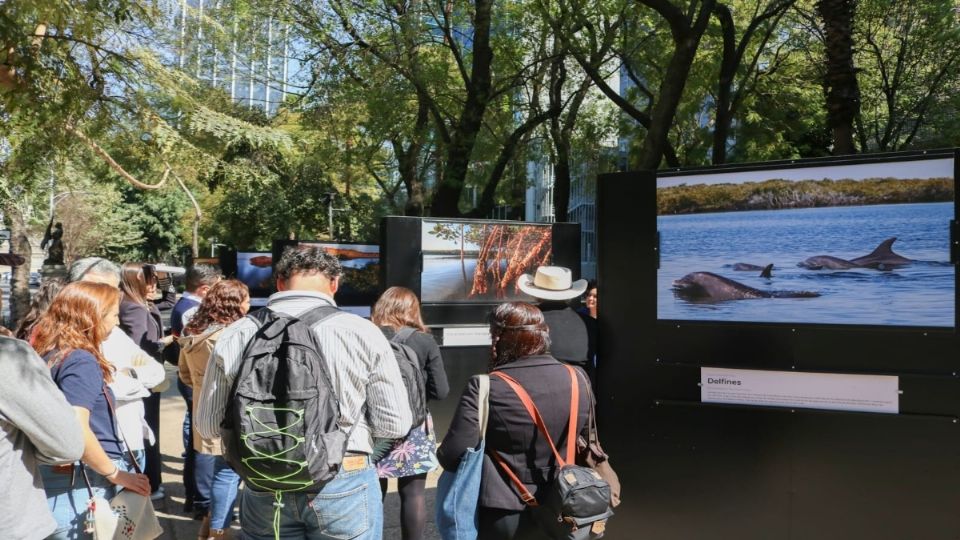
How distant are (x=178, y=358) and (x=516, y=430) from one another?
3237 mm

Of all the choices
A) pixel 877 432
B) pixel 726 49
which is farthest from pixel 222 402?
pixel 726 49

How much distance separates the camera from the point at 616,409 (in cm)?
446

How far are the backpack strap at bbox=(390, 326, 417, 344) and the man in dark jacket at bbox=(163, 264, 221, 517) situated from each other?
1537 millimetres

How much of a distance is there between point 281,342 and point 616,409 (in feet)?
7.37

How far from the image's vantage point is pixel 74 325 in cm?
327

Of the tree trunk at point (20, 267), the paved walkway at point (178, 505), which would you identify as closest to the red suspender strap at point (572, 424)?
the paved walkway at point (178, 505)

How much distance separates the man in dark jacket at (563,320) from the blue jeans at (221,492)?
2.04 meters

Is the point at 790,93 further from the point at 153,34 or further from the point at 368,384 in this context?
the point at 368,384

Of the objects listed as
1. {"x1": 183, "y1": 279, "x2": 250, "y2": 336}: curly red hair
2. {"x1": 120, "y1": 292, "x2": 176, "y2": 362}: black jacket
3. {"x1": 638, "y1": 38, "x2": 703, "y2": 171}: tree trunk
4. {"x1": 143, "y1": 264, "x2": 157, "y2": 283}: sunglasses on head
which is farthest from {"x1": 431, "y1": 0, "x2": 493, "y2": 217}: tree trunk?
{"x1": 183, "y1": 279, "x2": 250, "y2": 336}: curly red hair

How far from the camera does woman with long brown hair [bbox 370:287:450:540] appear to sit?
4.24m

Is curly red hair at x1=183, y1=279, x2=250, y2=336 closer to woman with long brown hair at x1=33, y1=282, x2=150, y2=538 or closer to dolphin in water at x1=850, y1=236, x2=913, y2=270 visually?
woman with long brown hair at x1=33, y1=282, x2=150, y2=538

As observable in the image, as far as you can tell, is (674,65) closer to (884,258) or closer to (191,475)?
(884,258)

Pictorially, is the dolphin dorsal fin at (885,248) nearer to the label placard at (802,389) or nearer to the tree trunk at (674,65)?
the label placard at (802,389)

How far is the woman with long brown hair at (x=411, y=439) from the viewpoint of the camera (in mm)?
4238
